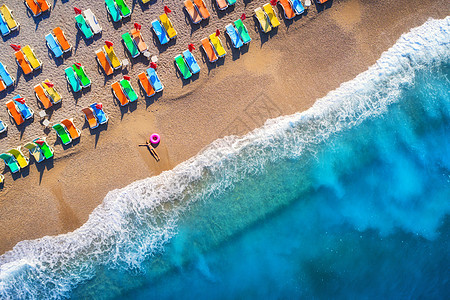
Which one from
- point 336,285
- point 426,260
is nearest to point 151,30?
point 336,285

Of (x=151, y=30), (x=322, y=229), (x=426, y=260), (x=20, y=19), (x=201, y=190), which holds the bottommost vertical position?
(x=426, y=260)

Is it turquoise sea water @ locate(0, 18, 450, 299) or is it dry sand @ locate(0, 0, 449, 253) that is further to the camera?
turquoise sea water @ locate(0, 18, 450, 299)

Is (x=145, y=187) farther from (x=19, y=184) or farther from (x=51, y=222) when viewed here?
(x=19, y=184)

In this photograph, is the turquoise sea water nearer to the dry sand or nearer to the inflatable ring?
the dry sand

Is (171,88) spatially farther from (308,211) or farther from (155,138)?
(308,211)

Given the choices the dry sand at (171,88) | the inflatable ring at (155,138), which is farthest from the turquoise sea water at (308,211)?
the inflatable ring at (155,138)

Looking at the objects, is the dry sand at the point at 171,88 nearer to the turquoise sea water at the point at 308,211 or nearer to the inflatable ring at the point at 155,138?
the inflatable ring at the point at 155,138

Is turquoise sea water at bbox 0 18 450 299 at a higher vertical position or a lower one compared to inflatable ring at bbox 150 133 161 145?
lower

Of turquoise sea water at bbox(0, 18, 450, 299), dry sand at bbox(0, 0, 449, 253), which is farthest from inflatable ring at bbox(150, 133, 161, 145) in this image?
turquoise sea water at bbox(0, 18, 450, 299)
